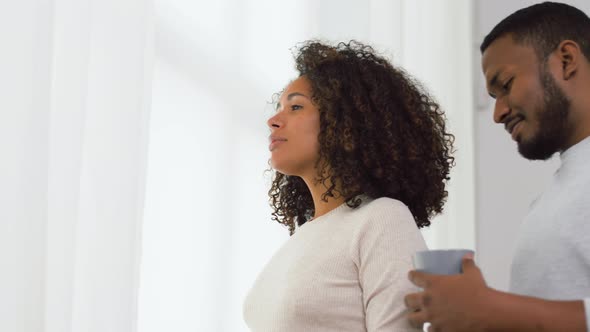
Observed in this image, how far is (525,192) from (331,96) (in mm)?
1874

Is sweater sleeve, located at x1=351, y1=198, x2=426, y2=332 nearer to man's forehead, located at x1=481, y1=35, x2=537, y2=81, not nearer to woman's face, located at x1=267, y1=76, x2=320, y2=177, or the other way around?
woman's face, located at x1=267, y1=76, x2=320, y2=177

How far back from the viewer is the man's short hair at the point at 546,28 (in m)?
1.38

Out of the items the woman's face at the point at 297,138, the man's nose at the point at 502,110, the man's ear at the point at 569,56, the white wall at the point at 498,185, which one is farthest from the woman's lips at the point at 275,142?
the white wall at the point at 498,185

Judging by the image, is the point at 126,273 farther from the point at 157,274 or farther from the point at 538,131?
the point at 538,131

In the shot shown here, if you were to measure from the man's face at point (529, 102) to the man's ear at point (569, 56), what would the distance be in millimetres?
29

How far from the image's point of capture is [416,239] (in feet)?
3.94

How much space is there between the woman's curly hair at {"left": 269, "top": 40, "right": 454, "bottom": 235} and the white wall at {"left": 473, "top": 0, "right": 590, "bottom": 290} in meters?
1.70

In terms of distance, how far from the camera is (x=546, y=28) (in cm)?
142

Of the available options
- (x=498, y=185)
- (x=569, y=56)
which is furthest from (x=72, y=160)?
(x=498, y=185)

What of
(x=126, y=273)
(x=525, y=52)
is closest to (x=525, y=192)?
(x=525, y=52)

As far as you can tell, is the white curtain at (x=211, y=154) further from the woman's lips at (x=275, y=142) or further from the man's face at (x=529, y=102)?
the man's face at (x=529, y=102)

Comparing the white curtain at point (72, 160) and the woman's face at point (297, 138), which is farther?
the woman's face at point (297, 138)

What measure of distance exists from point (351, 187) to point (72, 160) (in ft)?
1.55

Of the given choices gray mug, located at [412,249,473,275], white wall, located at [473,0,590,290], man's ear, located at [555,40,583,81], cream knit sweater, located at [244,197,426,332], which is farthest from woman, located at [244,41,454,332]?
white wall, located at [473,0,590,290]
